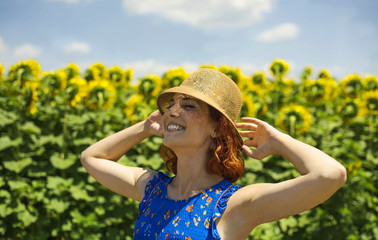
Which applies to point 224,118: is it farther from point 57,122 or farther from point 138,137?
point 57,122

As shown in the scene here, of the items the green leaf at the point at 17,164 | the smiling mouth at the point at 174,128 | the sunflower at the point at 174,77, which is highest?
the smiling mouth at the point at 174,128

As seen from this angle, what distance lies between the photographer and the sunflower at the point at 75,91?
13.2ft

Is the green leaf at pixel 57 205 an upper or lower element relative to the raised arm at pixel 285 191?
lower

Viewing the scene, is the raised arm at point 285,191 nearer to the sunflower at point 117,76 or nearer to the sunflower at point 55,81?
the sunflower at point 55,81

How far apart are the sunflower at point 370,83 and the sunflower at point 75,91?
3548 mm

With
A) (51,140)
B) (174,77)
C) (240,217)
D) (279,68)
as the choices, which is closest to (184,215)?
(240,217)

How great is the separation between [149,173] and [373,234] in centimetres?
310

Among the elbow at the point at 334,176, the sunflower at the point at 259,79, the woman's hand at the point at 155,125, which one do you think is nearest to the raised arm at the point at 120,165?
the woman's hand at the point at 155,125

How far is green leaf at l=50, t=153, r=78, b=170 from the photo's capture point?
3.83 metres

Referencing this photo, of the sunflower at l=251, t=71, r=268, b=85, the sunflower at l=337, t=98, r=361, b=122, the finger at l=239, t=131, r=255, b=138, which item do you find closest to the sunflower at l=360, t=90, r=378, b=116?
the sunflower at l=337, t=98, r=361, b=122

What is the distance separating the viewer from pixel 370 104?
4.90m

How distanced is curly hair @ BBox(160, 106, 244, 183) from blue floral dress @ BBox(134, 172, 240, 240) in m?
0.06

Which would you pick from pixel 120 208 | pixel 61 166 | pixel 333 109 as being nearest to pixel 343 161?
pixel 333 109

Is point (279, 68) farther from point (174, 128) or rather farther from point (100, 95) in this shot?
point (174, 128)
